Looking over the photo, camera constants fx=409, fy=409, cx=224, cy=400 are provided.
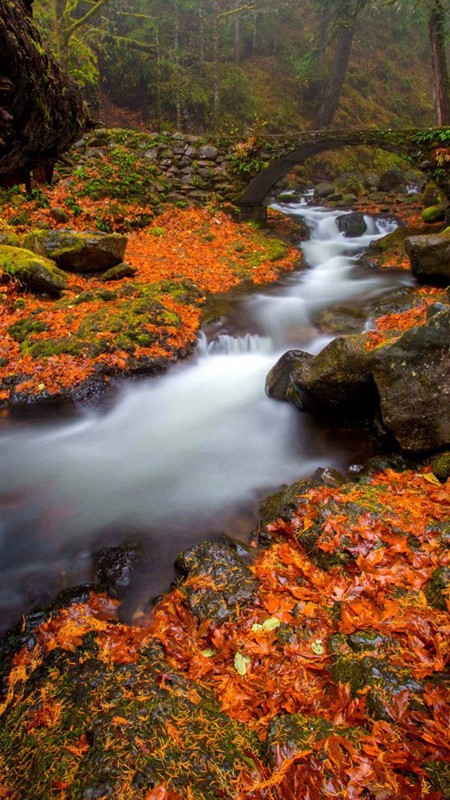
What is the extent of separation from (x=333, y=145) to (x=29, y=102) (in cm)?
1426

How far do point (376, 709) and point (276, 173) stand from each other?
1548cm

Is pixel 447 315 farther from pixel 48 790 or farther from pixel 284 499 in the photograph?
pixel 48 790

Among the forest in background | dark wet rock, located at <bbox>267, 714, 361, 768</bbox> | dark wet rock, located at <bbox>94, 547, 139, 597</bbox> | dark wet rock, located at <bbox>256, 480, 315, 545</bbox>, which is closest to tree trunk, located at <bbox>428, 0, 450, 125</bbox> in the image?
the forest in background

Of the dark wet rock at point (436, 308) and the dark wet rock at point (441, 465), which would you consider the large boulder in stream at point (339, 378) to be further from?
the dark wet rock at point (441, 465)

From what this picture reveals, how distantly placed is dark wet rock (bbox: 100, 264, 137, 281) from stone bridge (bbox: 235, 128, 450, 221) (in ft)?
22.8

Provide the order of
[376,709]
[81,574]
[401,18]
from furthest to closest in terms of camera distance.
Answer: [401,18] < [81,574] < [376,709]

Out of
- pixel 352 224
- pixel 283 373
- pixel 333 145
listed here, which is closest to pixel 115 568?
pixel 283 373

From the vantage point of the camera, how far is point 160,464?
5.61m

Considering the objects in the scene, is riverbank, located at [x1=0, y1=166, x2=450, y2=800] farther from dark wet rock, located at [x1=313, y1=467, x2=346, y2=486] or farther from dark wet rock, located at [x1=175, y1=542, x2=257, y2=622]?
dark wet rock, located at [x1=313, y1=467, x2=346, y2=486]

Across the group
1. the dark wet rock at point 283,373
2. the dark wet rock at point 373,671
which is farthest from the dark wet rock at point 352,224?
the dark wet rock at point 373,671

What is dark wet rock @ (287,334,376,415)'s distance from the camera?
17.4 feet

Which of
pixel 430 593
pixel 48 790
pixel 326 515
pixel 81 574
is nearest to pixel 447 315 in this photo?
pixel 326 515

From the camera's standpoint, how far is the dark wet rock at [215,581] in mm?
3080

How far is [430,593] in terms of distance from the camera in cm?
280
